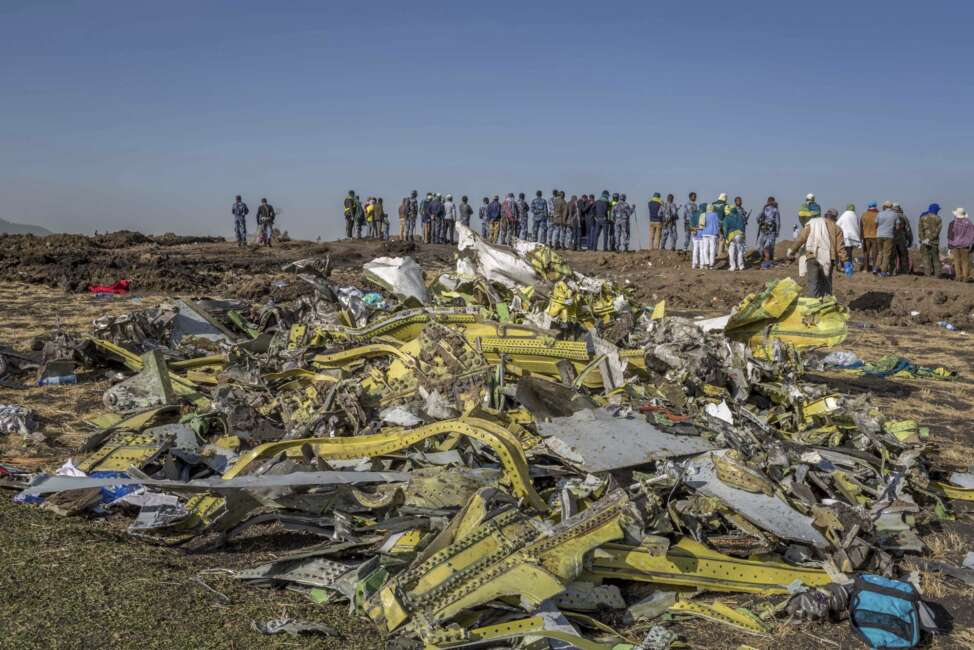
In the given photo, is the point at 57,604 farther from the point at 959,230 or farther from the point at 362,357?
the point at 959,230

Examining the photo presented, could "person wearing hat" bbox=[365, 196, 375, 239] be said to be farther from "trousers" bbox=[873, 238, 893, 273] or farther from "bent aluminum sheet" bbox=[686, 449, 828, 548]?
"bent aluminum sheet" bbox=[686, 449, 828, 548]

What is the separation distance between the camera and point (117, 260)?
17.0m

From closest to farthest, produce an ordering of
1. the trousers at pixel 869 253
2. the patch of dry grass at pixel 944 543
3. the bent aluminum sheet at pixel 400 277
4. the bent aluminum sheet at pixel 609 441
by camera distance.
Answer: the patch of dry grass at pixel 944 543 < the bent aluminum sheet at pixel 609 441 < the bent aluminum sheet at pixel 400 277 < the trousers at pixel 869 253

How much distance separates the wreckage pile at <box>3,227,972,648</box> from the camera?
331 centimetres

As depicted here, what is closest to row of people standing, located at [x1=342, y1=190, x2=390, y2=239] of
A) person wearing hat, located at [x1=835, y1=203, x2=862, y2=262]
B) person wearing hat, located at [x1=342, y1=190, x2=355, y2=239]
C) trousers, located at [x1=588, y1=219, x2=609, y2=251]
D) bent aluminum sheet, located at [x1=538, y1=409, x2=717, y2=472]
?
person wearing hat, located at [x1=342, y1=190, x2=355, y2=239]

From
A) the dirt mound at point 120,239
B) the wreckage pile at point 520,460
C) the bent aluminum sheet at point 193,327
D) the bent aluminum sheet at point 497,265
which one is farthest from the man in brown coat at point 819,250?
the dirt mound at point 120,239

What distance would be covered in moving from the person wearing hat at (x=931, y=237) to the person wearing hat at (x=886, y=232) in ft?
1.88

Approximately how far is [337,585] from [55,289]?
13.5m

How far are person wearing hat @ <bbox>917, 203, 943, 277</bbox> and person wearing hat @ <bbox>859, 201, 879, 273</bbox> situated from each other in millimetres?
976

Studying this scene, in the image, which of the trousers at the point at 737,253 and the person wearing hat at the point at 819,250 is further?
the trousers at the point at 737,253

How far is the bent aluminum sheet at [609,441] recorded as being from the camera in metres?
4.26

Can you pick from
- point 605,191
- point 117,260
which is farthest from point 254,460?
point 605,191

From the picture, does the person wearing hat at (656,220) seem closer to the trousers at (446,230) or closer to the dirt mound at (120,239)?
the trousers at (446,230)

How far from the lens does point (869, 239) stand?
17.7 m
